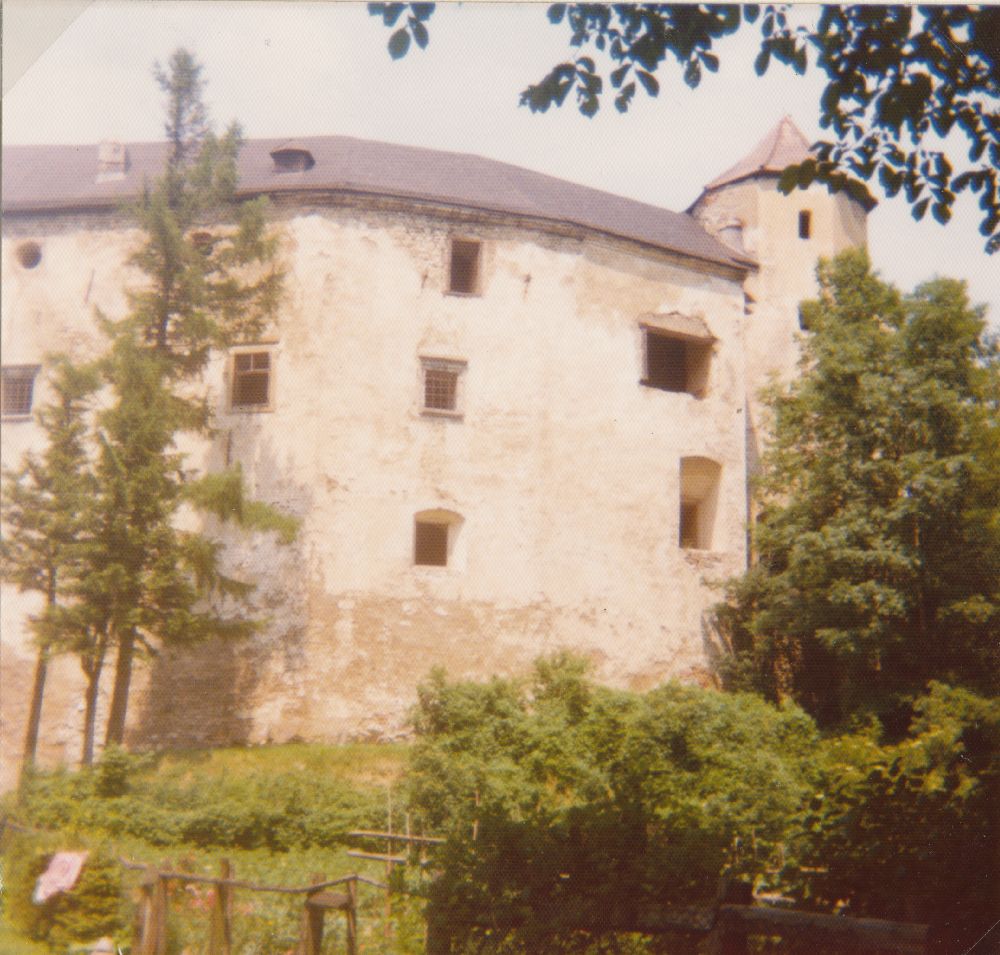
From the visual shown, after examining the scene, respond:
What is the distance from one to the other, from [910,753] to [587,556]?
9825mm

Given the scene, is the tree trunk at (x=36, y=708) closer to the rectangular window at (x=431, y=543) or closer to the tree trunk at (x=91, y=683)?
the tree trunk at (x=91, y=683)

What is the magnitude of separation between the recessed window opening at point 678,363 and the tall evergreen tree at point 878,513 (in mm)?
1964

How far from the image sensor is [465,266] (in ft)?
57.7

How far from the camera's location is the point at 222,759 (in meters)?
13.5

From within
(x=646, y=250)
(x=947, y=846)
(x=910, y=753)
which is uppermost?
(x=646, y=250)

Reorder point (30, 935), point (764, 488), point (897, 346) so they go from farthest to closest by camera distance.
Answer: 1. point (764, 488)
2. point (897, 346)
3. point (30, 935)

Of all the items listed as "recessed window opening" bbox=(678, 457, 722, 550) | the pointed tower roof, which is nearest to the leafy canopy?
"recessed window opening" bbox=(678, 457, 722, 550)

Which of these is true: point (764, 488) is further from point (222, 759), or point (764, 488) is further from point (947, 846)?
point (947, 846)

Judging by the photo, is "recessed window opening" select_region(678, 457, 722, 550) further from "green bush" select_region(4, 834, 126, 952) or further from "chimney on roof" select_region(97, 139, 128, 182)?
"green bush" select_region(4, 834, 126, 952)

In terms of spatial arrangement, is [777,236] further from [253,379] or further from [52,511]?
[52,511]

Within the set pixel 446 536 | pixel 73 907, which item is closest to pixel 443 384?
pixel 446 536

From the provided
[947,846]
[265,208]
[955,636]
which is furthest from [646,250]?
[947,846]

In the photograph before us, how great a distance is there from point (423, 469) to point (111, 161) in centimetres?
644

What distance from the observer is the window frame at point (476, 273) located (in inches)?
667
